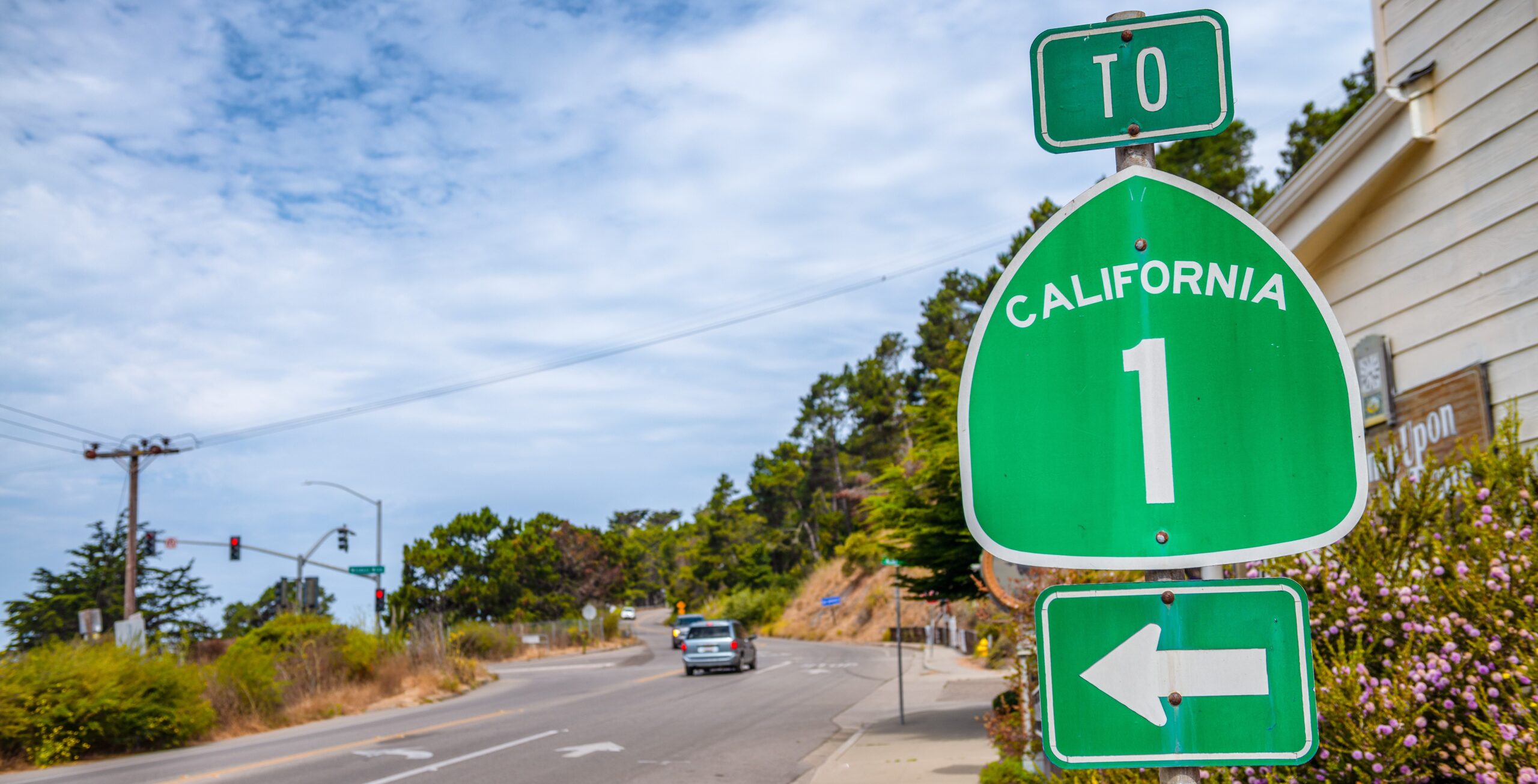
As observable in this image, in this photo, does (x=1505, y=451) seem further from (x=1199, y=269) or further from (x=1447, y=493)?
(x=1199, y=269)

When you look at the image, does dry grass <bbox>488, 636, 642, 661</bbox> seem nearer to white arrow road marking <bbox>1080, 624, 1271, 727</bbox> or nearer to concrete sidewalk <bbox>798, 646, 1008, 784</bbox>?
concrete sidewalk <bbox>798, 646, 1008, 784</bbox>

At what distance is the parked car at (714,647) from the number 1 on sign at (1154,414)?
3283 cm

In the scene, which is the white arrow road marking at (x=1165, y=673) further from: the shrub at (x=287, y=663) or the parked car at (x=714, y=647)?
the parked car at (x=714, y=647)

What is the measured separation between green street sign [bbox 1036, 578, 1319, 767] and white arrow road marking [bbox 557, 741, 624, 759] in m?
13.5

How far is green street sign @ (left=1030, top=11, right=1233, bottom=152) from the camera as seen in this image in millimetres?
2381

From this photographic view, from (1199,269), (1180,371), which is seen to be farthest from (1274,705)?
(1199,269)

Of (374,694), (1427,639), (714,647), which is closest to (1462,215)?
(1427,639)

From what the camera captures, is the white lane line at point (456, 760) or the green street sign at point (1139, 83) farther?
the white lane line at point (456, 760)

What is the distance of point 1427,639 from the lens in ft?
15.9

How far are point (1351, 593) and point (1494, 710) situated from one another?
3.42ft

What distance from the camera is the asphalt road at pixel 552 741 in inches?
534

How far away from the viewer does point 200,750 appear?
17.9 meters

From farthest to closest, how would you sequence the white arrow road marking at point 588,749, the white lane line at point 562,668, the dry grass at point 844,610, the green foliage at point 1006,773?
the dry grass at point 844,610 < the white lane line at point 562,668 < the white arrow road marking at point 588,749 < the green foliage at point 1006,773

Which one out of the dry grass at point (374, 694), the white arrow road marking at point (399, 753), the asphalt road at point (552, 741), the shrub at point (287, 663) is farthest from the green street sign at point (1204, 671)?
the shrub at point (287, 663)
